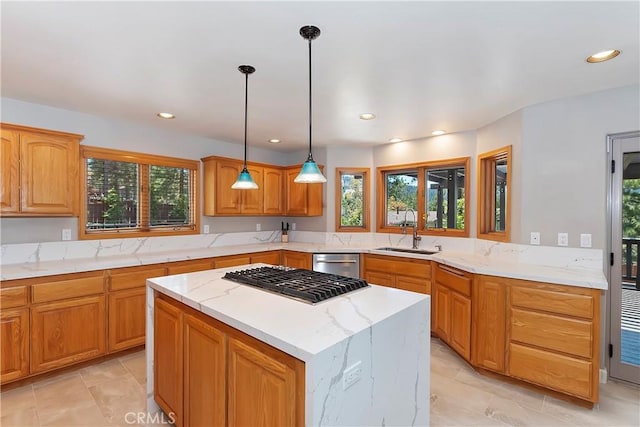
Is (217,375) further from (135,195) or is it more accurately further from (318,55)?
(135,195)

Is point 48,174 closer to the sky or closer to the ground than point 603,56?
closer to the ground

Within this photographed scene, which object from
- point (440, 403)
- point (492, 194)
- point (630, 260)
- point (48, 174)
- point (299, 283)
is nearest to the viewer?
point (299, 283)

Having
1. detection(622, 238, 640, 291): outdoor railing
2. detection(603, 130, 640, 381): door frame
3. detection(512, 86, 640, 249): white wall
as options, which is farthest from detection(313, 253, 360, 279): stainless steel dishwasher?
detection(622, 238, 640, 291): outdoor railing

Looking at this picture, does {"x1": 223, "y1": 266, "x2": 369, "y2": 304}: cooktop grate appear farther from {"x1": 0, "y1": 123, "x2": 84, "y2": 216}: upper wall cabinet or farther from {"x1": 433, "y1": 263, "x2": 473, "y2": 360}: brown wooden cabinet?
{"x1": 0, "y1": 123, "x2": 84, "y2": 216}: upper wall cabinet

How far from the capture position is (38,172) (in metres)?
2.84

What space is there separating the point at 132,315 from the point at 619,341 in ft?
14.4

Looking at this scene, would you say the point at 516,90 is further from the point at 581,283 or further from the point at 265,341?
the point at 265,341

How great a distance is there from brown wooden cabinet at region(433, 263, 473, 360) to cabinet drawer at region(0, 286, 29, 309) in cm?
376

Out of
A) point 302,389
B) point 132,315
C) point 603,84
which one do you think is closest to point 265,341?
point 302,389

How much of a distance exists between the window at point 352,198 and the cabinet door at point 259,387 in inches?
136

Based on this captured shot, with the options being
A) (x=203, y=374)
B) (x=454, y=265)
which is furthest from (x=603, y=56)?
(x=203, y=374)

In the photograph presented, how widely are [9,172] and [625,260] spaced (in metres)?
5.20

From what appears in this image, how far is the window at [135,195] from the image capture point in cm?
344

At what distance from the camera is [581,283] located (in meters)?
2.35
